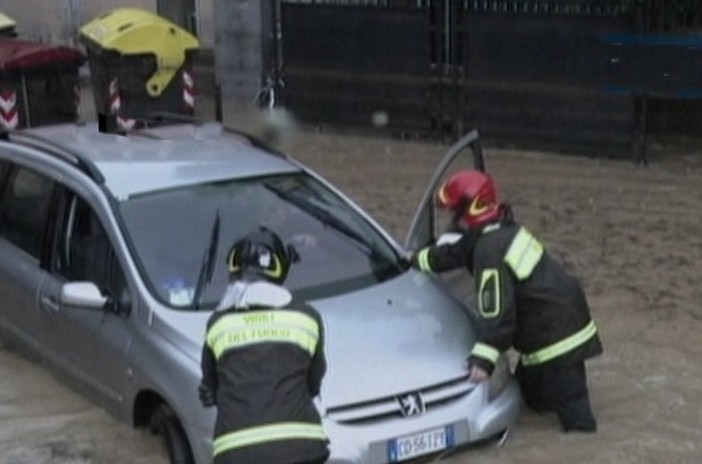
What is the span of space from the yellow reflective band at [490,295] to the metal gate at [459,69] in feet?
25.7

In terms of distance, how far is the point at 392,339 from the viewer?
262 inches

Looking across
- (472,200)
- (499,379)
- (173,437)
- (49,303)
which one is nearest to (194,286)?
(173,437)

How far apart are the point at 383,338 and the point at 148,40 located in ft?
30.5

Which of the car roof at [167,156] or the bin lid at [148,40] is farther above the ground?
the car roof at [167,156]

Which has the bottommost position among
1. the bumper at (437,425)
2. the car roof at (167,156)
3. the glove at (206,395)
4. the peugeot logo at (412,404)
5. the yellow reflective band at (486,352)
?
the bumper at (437,425)

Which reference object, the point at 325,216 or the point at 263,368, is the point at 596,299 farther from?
the point at 263,368

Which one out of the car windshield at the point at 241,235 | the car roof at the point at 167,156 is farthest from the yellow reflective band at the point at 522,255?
the car roof at the point at 167,156

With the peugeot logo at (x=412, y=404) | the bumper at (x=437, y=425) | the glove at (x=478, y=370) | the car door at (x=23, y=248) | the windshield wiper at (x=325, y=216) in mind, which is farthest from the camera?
the car door at (x=23, y=248)

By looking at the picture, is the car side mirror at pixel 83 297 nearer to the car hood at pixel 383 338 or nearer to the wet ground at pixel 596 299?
the car hood at pixel 383 338

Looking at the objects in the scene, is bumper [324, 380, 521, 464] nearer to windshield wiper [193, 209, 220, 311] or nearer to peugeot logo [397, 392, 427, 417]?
peugeot logo [397, 392, 427, 417]

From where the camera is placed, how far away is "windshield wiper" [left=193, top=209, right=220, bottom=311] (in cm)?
694

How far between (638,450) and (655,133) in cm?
846

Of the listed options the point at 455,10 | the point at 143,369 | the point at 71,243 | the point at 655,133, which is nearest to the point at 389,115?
the point at 455,10

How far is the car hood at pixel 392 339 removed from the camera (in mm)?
6324
